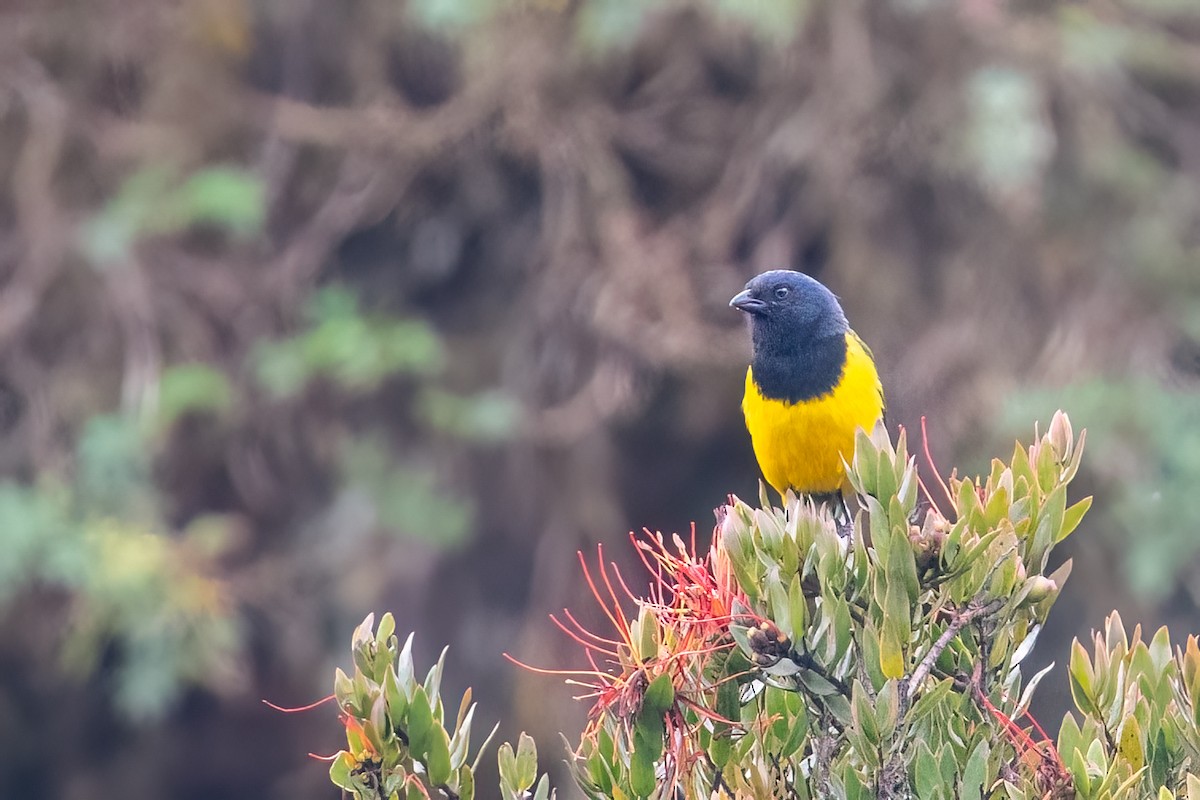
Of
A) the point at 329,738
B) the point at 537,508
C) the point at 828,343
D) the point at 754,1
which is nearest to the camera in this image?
the point at 828,343

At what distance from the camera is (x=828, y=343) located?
13.2 ft

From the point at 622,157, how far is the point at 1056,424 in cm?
484

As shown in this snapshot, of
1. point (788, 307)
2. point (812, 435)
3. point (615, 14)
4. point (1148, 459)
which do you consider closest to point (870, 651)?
point (812, 435)

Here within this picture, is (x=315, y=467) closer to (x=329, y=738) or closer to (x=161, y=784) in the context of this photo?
(x=329, y=738)

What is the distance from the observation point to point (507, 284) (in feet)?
23.6

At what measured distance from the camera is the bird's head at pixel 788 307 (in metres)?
4.06

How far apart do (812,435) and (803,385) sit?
160 millimetres

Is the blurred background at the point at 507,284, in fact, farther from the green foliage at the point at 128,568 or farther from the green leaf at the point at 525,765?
the green leaf at the point at 525,765

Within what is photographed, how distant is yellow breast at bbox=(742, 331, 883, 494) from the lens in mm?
3736

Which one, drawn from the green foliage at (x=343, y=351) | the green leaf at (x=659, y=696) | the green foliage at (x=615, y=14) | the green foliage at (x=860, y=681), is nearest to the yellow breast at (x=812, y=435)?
the green foliage at (x=860, y=681)

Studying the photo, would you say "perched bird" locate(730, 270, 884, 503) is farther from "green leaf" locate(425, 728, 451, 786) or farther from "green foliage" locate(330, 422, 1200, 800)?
"green leaf" locate(425, 728, 451, 786)

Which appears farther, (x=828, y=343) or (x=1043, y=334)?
(x=1043, y=334)

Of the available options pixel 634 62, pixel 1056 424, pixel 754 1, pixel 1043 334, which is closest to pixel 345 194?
pixel 634 62

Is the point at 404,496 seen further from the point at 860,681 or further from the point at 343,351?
the point at 860,681
